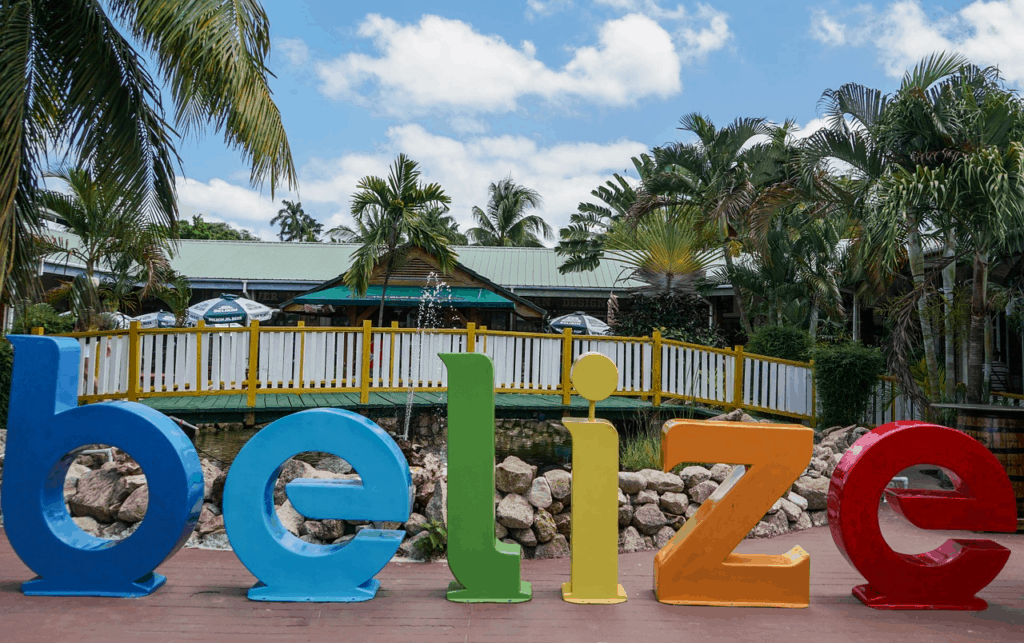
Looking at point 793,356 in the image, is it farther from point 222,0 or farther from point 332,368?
point 222,0

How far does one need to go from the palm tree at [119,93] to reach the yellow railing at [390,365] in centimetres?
213

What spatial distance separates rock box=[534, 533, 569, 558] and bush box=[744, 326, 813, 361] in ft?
23.1

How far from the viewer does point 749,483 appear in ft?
12.5

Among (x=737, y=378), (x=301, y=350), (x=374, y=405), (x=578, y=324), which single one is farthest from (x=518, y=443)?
(x=578, y=324)

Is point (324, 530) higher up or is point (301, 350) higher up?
point (301, 350)

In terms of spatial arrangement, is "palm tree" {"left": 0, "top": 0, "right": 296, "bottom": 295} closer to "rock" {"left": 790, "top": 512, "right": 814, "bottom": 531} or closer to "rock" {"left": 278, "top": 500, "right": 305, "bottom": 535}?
"rock" {"left": 278, "top": 500, "right": 305, "bottom": 535}

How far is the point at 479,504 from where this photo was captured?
12.5 ft

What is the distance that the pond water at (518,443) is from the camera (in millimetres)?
8438

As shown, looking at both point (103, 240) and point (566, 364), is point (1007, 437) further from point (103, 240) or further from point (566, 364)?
point (103, 240)

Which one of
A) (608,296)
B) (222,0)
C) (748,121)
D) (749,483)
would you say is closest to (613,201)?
(608,296)

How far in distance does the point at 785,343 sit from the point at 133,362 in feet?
31.6

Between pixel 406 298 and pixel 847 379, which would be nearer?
pixel 847 379

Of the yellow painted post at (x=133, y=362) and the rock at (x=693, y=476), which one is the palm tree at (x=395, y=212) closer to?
the yellow painted post at (x=133, y=362)

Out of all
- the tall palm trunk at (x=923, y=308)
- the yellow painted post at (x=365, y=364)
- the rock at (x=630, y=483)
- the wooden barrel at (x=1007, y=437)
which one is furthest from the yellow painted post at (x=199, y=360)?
the tall palm trunk at (x=923, y=308)
